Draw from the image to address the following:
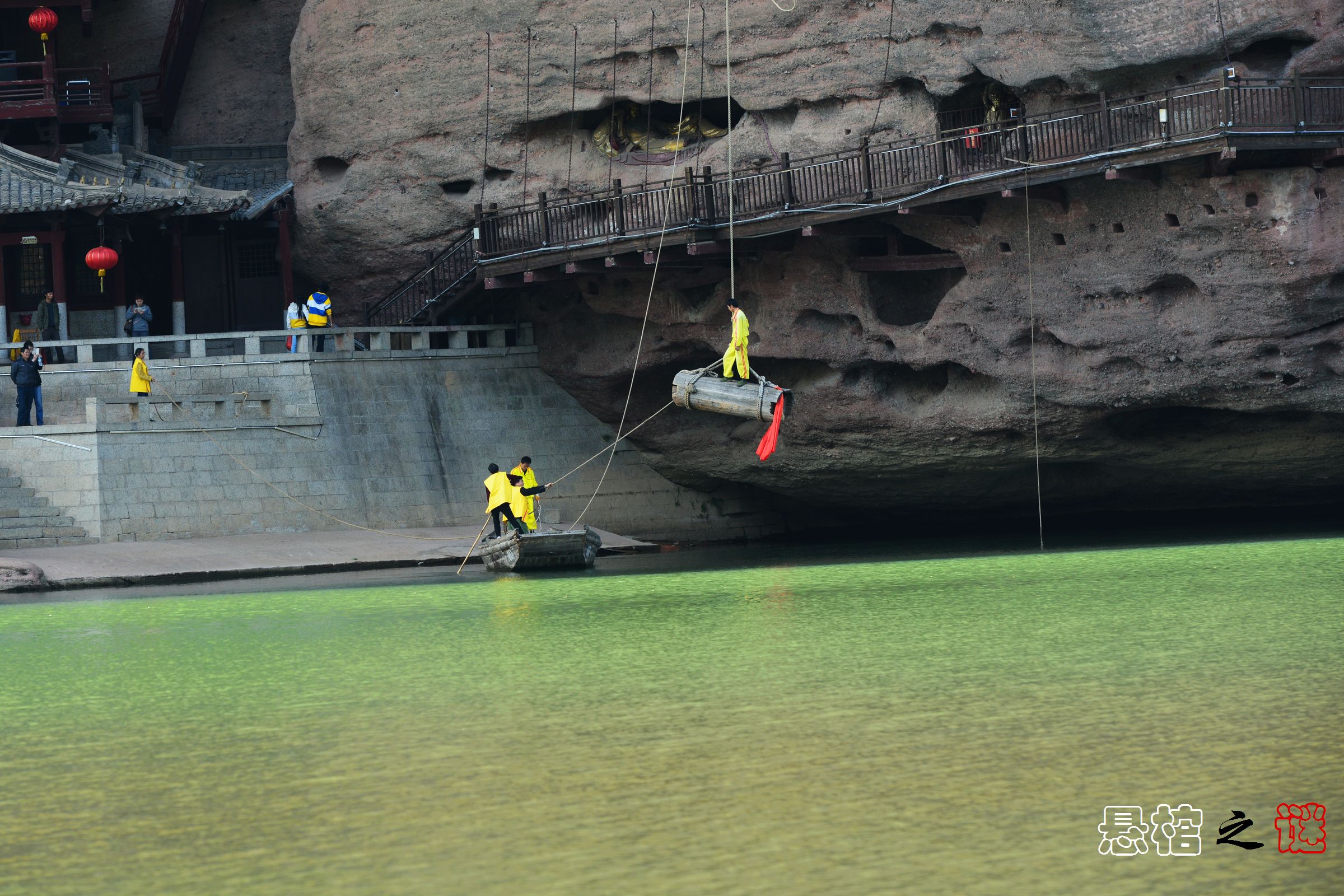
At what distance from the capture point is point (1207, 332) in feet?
74.8

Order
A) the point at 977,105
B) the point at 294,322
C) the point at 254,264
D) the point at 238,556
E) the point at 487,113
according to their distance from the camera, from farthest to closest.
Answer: the point at 254,264
the point at 487,113
the point at 294,322
the point at 977,105
the point at 238,556

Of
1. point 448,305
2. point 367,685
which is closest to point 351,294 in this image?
point 448,305

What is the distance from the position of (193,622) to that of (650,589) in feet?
16.9

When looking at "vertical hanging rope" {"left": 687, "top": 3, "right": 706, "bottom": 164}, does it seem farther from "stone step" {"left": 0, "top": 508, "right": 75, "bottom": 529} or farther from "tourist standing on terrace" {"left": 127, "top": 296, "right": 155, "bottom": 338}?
"stone step" {"left": 0, "top": 508, "right": 75, "bottom": 529}

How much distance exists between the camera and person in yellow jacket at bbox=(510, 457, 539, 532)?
77.4 ft

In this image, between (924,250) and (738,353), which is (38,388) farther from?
(924,250)

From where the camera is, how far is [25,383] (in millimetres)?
25406

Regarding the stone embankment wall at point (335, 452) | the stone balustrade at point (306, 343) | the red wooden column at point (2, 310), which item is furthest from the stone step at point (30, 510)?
the red wooden column at point (2, 310)

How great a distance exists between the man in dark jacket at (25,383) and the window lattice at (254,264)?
678 centimetres

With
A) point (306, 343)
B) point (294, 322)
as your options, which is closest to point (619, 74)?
point (306, 343)

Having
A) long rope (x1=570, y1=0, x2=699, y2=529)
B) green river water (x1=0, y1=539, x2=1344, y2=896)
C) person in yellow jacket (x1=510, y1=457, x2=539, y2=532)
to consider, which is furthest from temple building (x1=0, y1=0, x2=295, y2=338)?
green river water (x1=0, y1=539, x2=1344, y2=896)

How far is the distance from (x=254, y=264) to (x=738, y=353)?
45.2 feet

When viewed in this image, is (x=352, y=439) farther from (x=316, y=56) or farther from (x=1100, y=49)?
(x=1100, y=49)

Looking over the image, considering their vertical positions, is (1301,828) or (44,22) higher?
(44,22)
